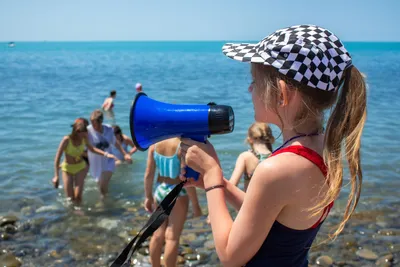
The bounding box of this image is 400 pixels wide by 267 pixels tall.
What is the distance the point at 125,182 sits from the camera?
8531 mm

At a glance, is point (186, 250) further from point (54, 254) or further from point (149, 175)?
point (54, 254)

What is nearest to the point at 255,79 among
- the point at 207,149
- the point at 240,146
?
the point at 207,149

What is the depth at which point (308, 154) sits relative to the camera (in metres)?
1.67

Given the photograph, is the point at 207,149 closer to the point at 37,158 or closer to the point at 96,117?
the point at 96,117

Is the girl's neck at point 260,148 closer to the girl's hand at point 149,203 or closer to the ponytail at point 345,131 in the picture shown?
the girl's hand at point 149,203

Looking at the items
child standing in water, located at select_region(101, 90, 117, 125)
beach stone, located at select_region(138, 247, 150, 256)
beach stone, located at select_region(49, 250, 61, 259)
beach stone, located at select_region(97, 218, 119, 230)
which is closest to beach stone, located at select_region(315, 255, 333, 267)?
beach stone, located at select_region(138, 247, 150, 256)

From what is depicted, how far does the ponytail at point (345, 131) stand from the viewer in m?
1.64

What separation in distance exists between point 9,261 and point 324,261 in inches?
135

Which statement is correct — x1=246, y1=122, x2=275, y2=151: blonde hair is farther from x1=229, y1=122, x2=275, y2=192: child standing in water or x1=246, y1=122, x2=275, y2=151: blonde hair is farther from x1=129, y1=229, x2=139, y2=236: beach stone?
x1=129, y1=229, x2=139, y2=236: beach stone

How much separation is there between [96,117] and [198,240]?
273cm

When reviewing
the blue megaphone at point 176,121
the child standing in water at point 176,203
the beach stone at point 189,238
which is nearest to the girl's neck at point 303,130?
the blue megaphone at point 176,121

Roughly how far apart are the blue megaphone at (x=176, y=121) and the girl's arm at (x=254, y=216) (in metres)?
0.32

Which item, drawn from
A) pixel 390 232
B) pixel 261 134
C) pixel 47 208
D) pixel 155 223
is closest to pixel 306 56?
pixel 155 223

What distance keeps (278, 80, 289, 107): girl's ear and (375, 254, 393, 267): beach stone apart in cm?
392
